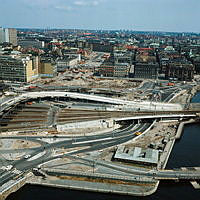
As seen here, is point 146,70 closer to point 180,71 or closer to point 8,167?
point 180,71

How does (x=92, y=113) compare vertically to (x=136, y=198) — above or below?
above

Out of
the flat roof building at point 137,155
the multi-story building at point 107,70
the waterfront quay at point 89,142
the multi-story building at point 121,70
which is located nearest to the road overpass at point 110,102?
the waterfront quay at point 89,142

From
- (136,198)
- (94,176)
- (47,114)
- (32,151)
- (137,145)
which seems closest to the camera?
A: (136,198)

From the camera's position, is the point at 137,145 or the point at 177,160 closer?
the point at 177,160

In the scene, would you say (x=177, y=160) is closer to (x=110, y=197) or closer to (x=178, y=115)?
(x=110, y=197)

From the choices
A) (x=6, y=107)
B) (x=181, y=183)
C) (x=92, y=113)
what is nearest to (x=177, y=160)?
(x=181, y=183)

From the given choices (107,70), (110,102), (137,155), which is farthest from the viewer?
(107,70)

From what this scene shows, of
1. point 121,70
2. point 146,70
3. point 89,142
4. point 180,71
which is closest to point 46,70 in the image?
point 121,70

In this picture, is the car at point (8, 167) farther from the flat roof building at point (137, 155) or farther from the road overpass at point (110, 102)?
the road overpass at point (110, 102)
